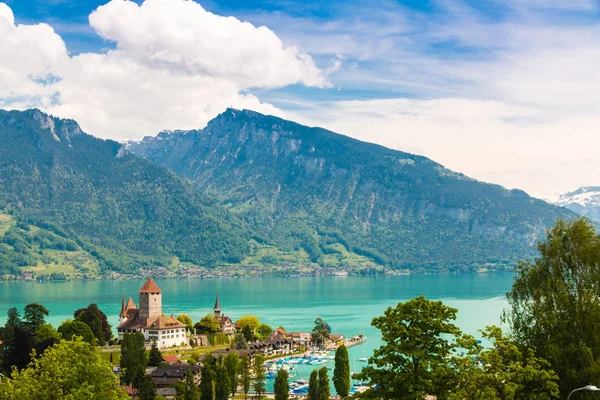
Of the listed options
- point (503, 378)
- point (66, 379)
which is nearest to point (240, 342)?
point (66, 379)

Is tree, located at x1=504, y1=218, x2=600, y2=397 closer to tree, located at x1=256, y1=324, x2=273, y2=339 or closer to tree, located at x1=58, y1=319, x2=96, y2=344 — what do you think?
tree, located at x1=58, y1=319, x2=96, y2=344

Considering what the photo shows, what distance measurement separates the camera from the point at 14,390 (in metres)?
31.2

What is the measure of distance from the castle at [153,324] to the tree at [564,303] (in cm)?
7775

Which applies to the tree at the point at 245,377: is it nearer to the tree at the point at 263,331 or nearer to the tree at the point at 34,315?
the tree at the point at 34,315

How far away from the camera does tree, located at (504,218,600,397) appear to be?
95.5 ft

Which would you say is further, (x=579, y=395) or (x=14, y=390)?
(x=14, y=390)

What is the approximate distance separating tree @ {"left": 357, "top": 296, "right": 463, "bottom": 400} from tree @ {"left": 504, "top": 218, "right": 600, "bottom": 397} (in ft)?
13.9

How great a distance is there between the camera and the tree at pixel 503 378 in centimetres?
2606

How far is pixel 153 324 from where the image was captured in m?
105

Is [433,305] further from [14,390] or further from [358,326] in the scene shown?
[358,326]

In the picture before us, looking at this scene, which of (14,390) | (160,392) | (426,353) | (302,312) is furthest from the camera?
(302,312)

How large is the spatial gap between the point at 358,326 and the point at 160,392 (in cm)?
8503

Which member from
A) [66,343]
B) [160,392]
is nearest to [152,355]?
[160,392]

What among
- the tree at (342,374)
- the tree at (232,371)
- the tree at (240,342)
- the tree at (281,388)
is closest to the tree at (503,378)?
the tree at (281,388)
